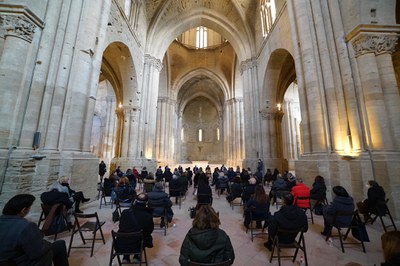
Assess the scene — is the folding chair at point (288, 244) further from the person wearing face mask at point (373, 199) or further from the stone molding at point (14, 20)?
the stone molding at point (14, 20)

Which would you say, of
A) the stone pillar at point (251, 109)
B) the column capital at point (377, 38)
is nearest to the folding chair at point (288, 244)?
the column capital at point (377, 38)

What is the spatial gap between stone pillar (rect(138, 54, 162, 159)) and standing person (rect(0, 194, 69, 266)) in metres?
11.2

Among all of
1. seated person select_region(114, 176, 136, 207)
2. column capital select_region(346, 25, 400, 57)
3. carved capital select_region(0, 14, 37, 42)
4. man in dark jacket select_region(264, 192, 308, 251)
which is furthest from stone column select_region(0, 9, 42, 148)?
column capital select_region(346, 25, 400, 57)

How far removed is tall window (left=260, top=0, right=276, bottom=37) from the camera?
11.8 metres

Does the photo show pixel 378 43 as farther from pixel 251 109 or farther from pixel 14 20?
pixel 14 20

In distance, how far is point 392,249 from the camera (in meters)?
1.56

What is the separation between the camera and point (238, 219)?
5.04 m

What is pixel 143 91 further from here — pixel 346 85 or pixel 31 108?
pixel 346 85

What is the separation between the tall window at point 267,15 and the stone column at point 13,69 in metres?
12.6

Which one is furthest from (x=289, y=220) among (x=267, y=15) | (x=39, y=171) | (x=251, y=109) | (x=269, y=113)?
(x=267, y=15)

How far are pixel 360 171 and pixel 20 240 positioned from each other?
7567 millimetres

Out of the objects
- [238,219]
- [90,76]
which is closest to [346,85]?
[238,219]

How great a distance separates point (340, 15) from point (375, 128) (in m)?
4.32

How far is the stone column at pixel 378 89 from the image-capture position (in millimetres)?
5262
